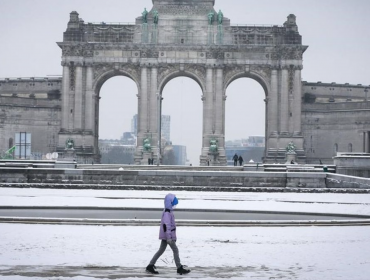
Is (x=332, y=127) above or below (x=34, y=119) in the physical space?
below

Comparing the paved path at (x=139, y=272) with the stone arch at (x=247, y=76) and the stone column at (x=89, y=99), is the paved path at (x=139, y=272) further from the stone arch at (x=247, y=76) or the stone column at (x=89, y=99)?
the stone column at (x=89, y=99)

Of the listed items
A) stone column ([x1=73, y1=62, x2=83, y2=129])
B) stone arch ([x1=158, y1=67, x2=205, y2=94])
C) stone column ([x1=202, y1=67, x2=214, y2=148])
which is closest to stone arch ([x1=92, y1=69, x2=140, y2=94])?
stone column ([x1=73, y1=62, x2=83, y2=129])

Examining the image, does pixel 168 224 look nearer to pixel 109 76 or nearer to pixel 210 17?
pixel 210 17

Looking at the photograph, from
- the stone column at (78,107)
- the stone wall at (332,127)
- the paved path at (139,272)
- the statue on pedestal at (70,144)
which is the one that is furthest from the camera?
the stone wall at (332,127)

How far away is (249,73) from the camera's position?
10250 cm

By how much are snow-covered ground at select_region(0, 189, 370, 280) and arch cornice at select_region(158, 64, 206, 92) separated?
75.6 meters

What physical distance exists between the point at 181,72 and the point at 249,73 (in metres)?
9.42

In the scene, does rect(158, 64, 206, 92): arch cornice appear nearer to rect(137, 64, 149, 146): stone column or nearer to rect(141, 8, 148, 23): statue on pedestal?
rect(137, 64, 149, 146): stone column

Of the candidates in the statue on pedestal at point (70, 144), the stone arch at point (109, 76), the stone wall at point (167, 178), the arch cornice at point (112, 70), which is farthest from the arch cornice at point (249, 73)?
the stone wall at point (167, 178)

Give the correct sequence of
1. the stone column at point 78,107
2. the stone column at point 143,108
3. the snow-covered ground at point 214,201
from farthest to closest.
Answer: the stone column at point 78,107
the stone column at point 143,108
the snow-covered ground at point 214,201

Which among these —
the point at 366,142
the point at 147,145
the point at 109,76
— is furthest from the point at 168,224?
the point at 366,142

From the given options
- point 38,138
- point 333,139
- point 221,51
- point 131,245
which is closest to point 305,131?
point 333,139

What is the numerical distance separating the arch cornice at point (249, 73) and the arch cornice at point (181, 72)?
322 centimetres

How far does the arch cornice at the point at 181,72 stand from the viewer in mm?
101812
